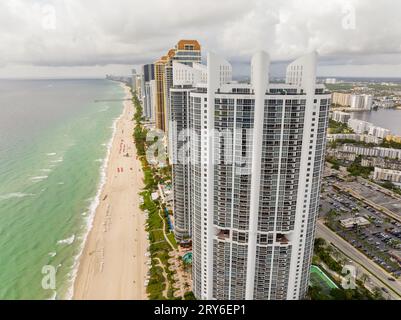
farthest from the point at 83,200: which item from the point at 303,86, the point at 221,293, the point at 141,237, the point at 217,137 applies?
the point at 303,86

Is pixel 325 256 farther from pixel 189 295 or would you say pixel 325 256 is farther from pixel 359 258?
pixel 189 295

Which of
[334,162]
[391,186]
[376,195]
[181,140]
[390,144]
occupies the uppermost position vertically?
[181,140]

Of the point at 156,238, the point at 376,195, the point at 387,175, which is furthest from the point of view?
the point at 387,175

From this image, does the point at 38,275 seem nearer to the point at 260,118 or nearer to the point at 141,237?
the point at 141,237

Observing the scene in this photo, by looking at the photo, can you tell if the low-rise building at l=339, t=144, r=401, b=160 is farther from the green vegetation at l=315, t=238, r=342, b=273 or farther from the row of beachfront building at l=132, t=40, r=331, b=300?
the row of beachfront building at l=132, t=40, r=331, b=300

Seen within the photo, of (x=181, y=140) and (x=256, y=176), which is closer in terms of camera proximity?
(x=256, y=176)

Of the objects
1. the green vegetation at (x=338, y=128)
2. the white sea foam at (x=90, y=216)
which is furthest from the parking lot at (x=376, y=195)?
the white sea foam at (x=90, y=216)

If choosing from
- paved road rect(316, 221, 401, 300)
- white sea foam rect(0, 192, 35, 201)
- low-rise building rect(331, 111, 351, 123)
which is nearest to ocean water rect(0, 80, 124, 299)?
white sea foam rect(0, 192, 35, 201)

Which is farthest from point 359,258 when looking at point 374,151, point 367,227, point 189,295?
point 374,151
